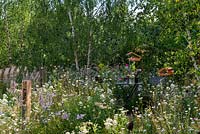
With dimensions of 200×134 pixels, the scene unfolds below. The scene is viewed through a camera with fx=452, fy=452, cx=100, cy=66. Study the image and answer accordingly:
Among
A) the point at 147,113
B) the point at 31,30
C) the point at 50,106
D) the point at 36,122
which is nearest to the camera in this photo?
the point at 147,113

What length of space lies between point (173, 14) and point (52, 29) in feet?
21.5

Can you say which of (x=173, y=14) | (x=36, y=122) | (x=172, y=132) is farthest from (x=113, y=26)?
(x=172, y=132)

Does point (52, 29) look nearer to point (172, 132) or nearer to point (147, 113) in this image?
point (147, 113)

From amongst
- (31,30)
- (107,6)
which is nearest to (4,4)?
(31,30)

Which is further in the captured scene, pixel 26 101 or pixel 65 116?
pixel 26 101

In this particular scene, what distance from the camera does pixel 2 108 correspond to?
7.60 m

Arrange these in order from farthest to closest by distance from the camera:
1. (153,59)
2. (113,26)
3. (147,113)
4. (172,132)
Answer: (113,26) → (153,59) → (147,113) → (172,132)

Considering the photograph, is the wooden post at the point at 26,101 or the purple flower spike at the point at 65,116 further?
the wooden post at the point at 26,101

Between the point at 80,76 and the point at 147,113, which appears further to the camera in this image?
the point at 80,76

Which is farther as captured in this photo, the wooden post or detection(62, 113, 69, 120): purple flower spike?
the wooden post

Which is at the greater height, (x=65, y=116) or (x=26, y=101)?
(x=26, y=101)

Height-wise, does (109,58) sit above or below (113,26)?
below

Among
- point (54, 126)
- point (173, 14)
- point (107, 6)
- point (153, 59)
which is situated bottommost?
point (54, 126)

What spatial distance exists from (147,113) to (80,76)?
6309 mm
